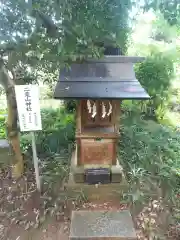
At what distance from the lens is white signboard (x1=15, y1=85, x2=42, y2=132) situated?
11.0 feet

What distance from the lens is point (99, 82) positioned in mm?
3393

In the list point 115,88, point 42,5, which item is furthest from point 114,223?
point 42,5

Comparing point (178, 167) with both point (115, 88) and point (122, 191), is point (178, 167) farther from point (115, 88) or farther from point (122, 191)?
point (115, 88)

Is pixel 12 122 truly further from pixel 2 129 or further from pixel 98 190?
pixel 2 129

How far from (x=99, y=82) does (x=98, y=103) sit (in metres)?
0.35

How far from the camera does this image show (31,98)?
11.1 feet

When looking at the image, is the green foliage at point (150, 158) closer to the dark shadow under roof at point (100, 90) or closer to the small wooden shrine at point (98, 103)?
the small wooden shrine at point (98, 103)

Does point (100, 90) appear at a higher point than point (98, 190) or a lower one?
higher

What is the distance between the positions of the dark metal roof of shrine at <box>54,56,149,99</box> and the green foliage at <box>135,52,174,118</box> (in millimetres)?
3219

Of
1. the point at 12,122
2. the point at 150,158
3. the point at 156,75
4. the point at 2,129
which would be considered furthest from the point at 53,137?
the point at 156,75

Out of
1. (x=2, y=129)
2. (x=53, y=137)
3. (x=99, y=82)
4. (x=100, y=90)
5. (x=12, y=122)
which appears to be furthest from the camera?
(x=2, y=129)

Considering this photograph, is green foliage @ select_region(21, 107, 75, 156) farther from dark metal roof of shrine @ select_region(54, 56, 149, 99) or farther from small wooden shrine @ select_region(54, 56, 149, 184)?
dark metal roof of shrine @ select_region(54, 56, 149, 99)

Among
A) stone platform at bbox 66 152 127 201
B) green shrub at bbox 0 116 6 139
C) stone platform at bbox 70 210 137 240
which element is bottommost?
stone platform at bbox 70 210 137 240

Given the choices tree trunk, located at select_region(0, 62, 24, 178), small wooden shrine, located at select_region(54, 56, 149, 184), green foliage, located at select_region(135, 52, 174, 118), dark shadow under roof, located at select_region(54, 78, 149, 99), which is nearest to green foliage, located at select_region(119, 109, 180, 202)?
small wooden shrine, located at select_region(54, 56, 149, 184)
